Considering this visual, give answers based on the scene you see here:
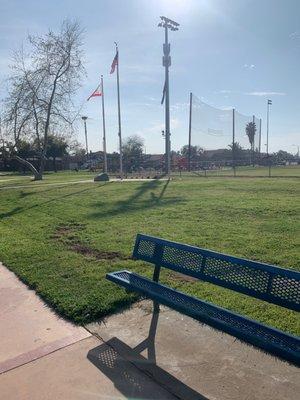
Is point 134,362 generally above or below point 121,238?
below

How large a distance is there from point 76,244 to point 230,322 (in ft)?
14.1

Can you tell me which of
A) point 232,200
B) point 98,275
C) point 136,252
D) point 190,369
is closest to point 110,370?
point 190,369

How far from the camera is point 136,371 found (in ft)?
9.52

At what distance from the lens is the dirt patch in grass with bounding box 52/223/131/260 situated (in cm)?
584

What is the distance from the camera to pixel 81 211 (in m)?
10.4

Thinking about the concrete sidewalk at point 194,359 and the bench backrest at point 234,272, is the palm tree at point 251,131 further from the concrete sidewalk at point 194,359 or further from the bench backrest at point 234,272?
the concrete sidewalk at point 194,359

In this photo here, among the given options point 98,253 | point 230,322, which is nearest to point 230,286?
point 230,322

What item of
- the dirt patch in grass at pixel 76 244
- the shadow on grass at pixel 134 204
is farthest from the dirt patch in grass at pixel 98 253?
the shadow on grass at pixel 134 204

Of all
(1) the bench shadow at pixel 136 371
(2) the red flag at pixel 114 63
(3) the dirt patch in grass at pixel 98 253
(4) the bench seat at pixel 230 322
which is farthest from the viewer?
(2) the red flag at pixel 114 63

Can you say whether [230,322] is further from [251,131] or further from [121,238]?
[251,131]

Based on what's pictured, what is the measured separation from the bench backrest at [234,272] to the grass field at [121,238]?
623 mm

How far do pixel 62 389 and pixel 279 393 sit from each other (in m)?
1.43

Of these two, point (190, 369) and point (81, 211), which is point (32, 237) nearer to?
point (81, 211)

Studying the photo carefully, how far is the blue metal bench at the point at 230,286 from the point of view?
2633 mm
